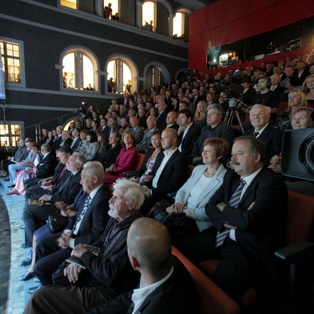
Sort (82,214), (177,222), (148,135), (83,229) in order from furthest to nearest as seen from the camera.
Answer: (148,135) → (82,214) → (83,229) → (177,222)

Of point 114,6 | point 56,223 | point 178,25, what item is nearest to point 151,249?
point 56,223

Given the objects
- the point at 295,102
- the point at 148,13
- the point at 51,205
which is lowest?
the point at 51,205

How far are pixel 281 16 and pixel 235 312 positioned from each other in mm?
9392

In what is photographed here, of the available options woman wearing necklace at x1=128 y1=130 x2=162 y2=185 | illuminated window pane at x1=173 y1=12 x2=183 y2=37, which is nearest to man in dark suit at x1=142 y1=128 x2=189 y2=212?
woman wearing necklace at x1=128 y1=130 x2=162 y2=185

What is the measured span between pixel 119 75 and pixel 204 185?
32.9 feet

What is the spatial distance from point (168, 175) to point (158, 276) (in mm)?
1483

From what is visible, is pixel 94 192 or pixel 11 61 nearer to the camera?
pixel 94 192

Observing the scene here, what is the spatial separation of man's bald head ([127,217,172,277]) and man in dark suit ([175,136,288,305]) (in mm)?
536

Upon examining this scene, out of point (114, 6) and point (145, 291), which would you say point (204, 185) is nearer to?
point (145, 291)

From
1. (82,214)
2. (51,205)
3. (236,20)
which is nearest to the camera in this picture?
(82,214)

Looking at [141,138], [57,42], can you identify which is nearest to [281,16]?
[141,138]

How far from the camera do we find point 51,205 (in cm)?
243

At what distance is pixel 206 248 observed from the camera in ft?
4.61

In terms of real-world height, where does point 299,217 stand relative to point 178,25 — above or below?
below
